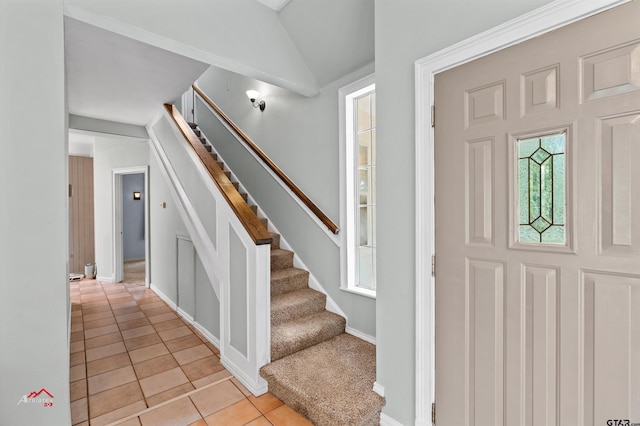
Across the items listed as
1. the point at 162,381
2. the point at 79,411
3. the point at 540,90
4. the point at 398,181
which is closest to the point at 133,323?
the point at 162,381

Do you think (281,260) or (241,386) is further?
(281,260)

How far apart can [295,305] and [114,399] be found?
4.68 feet

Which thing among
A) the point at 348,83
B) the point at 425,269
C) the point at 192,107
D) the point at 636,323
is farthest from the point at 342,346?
the point at 192,107

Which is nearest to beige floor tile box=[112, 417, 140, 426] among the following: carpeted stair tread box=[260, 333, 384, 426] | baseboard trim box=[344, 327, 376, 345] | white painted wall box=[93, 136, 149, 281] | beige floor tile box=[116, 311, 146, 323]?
carpeted stair tread box=[260, 333, 384, 426]

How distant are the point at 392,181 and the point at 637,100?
0.97 metres

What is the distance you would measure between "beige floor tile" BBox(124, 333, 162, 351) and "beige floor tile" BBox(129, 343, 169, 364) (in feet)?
0.23

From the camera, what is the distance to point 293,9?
249 centimetres

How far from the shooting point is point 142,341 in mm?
3004

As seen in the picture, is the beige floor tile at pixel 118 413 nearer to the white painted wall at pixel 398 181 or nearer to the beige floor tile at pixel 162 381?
the beige floor tile at pixel 162 381

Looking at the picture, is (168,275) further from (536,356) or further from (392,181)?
(536,356)

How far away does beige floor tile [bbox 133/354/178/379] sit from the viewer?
7.98 feet

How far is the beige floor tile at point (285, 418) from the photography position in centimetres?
185

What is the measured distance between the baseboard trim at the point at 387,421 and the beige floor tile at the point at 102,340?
8.80ft

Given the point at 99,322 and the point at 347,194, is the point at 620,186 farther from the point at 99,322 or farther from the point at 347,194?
the point at 99,322
